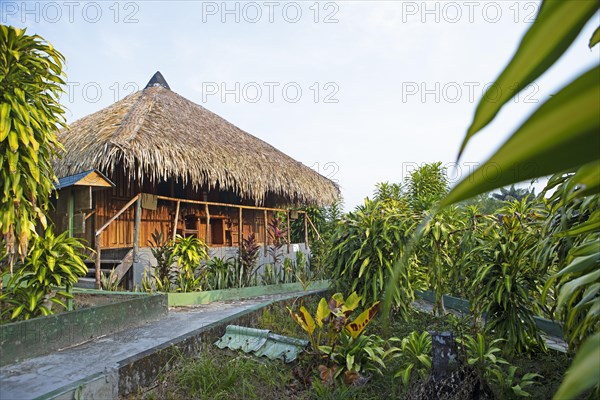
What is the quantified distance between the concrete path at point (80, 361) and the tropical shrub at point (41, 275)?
1.70 feet

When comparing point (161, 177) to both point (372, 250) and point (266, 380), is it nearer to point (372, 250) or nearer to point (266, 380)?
point (372, 250)

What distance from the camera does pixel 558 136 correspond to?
0.81ft

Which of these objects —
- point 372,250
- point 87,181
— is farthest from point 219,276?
point 372,250

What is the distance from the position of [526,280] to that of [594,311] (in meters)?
2.88

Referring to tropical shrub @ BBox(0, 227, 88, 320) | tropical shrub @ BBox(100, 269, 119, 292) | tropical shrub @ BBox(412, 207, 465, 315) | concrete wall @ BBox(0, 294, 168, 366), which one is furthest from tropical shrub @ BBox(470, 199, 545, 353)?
tropical shrub @ BBox(100, 269, 119, 292)

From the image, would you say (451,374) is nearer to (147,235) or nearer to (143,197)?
(143,197)

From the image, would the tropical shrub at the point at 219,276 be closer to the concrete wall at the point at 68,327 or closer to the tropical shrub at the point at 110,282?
the tropical shrub at the point at 110,282

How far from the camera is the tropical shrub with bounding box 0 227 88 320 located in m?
3.45

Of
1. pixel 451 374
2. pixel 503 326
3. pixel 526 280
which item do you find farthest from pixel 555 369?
pixel 451 374

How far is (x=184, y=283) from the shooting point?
6234 mm

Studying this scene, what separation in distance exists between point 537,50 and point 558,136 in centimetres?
7

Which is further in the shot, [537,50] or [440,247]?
[440,247]

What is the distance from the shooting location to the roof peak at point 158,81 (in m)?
10.7

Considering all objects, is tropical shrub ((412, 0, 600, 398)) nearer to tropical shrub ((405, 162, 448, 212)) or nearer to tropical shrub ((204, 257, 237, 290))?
tropical shrub ((204, 257, 237, 290))
